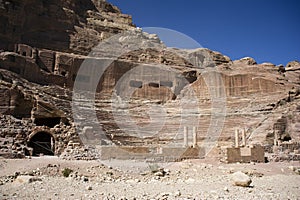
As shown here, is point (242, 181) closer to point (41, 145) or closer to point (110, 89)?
point (41, 145)

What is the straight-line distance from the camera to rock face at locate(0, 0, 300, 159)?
26.7 metres

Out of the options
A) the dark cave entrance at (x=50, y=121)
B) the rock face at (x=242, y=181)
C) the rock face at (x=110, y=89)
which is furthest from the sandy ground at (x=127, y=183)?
the dark cave entrance at (x=50, y=121)

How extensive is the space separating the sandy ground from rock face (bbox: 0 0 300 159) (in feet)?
19.8

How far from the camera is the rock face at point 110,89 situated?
26.7 m

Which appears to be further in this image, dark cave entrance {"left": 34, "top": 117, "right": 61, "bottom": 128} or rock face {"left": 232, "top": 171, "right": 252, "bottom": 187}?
dark cave entrance {"left": 34, "top": 117, "right": 61, "bottom": 128}

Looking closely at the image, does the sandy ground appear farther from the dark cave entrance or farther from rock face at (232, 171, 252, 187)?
the dark cave entrance

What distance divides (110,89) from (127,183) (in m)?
30.5

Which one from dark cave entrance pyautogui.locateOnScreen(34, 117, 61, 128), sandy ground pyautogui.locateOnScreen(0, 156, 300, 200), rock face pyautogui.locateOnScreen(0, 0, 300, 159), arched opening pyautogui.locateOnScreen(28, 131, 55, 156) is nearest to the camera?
sandy ground pyautogui.locateOnScreen(0, 156, 300, 200)

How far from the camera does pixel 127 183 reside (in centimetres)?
1330

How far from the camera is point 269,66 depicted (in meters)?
52.4

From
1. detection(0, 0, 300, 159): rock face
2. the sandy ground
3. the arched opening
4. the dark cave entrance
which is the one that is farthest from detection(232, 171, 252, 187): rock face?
the dark cave entrance

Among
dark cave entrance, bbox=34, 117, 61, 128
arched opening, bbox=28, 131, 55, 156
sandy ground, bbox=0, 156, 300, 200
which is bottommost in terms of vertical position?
sandy ground, bbox=0, 156, 300, 200

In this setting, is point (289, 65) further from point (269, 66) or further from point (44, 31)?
point (44, 31)

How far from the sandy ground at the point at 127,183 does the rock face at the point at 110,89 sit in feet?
19.8
